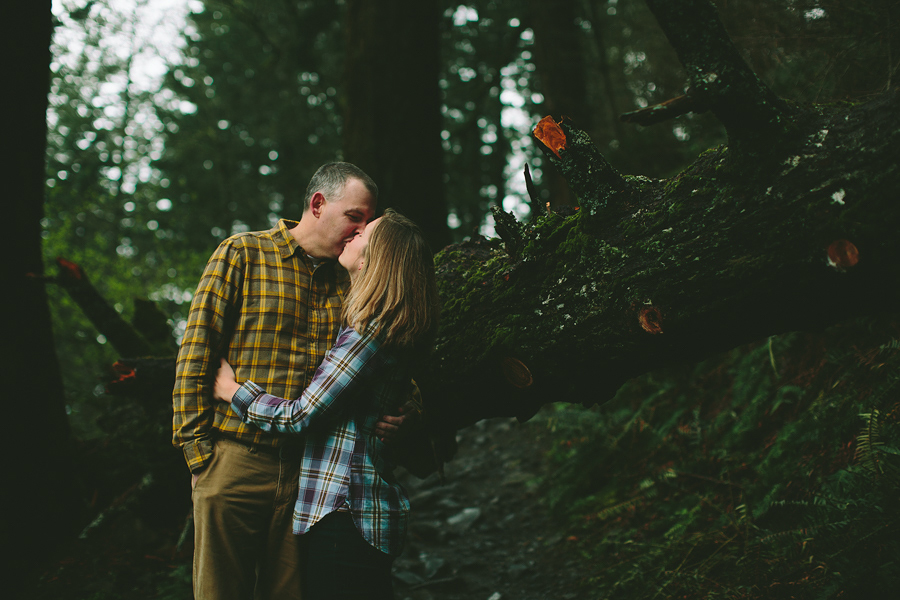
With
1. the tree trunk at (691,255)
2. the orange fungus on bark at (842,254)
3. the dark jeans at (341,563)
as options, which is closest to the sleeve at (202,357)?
the dark jeans at (341,563)

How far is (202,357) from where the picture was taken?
249 cm

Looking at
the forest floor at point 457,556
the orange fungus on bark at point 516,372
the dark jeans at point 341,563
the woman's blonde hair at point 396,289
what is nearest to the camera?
the dark jeans at point 341,563

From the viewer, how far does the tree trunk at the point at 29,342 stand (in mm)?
4035

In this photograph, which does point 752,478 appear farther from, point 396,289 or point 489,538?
point 396,289

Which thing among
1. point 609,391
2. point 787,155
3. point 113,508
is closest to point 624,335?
point 609,391

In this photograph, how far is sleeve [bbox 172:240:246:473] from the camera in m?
2.45

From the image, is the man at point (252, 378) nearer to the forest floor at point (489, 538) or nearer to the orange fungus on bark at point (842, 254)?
the orange fungus on bark at point (842, 254)

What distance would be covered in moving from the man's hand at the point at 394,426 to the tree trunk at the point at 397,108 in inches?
124

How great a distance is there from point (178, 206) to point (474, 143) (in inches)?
404

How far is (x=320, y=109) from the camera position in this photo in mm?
17828

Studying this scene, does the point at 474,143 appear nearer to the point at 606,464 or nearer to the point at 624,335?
the point at 606,464

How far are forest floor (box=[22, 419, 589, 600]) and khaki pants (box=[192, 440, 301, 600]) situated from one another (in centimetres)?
147

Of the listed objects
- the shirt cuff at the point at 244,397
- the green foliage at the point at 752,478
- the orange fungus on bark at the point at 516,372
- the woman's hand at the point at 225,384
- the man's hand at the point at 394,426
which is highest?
the woman's hand at the point at 225,384

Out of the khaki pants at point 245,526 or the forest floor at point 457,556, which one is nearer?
the khaki pants at point 245,526
